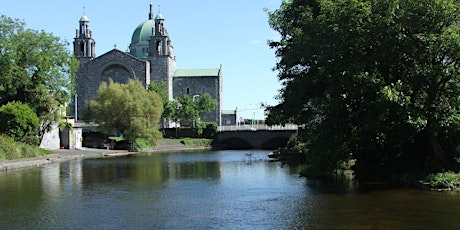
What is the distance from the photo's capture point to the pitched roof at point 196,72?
354ft

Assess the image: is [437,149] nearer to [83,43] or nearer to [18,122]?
[18,122]

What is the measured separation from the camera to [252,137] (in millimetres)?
84688

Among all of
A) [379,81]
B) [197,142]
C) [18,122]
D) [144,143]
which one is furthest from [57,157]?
[197,142]

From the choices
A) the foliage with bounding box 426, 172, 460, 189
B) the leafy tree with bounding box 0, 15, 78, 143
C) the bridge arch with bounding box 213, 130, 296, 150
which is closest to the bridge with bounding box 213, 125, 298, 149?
the bridge arch with bounding box 213, 130, 296, 150

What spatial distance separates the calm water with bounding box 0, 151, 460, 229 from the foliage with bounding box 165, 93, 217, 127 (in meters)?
59.4

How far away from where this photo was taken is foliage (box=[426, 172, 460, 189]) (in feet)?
71.0

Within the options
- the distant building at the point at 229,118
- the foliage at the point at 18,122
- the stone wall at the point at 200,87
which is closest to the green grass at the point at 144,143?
the foliage at the point at 18,122

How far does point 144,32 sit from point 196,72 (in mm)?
13906

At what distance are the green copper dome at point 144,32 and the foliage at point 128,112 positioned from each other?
4195cm

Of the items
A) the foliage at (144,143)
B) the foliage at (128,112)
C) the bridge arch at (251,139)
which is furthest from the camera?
the bridge arch at (251,139)

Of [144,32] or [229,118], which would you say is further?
[229,118]

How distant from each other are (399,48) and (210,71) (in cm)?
8962

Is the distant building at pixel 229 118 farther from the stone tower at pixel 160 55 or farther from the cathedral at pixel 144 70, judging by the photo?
the stone tower at pixel 160 55

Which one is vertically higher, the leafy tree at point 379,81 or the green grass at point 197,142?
the leafy tree at point 379,81
